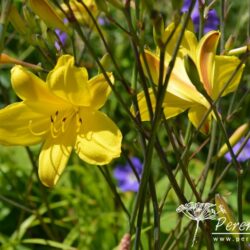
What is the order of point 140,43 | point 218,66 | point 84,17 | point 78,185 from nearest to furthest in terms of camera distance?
point 140,43 < point 218,66 < point 84,17 < point 78,185

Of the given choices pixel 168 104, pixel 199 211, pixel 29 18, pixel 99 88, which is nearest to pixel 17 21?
pixel 29 18

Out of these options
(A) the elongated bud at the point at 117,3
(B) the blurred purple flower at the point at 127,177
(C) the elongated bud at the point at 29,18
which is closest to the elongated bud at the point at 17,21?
(C) the elongated bud at the point at 29,18

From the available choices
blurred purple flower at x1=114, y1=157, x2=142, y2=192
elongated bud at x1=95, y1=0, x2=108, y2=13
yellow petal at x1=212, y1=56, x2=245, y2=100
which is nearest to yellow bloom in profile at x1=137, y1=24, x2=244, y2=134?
yellow petal at x1=212, y1=56, x2=245, y2=100

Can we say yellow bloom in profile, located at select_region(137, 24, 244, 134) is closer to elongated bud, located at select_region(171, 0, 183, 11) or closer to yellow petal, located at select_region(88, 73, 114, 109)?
yellow petal, located at select_region(88, 73, 114, 109)

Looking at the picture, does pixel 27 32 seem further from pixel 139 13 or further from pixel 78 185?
pixel 78 185

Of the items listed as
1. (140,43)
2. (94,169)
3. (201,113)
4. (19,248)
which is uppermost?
(140,43)

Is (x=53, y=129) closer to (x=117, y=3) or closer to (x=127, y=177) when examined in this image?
(x=117, y=3)

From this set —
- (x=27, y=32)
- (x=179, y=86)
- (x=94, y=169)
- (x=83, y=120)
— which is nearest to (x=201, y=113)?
(x=179, y=86)

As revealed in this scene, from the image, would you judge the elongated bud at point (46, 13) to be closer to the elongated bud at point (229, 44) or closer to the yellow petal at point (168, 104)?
the yellow petal at point (168, 104)
